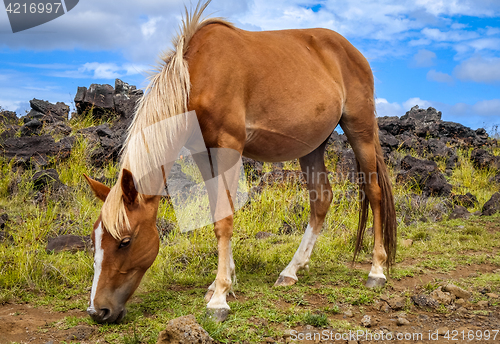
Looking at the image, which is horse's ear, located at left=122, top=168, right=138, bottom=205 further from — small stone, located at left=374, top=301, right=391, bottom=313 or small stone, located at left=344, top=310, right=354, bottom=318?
small stone, located at left=374, top=301, right=391, bottom=313

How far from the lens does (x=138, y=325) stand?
3.05m

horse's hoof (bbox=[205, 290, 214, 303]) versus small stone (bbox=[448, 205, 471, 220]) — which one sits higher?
small stone (bbox=[448, 205, 471, 220])

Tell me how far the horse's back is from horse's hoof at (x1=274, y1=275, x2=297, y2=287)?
1.23 m

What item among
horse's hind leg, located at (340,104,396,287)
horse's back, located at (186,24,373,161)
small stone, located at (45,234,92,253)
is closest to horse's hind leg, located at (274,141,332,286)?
horse's hind leg, located at (340,104,396,287)

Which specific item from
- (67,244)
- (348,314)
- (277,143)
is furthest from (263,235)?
(67,244)

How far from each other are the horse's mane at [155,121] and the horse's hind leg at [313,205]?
1953mm

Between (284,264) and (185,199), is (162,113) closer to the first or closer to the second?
(284,264)

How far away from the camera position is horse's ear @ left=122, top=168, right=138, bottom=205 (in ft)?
8.86

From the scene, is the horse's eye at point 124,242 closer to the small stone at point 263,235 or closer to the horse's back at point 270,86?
the horse's back at point 270,86

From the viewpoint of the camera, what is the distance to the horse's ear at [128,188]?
8.86 feet

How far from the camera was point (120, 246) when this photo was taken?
114 inches

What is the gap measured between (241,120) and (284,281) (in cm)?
181

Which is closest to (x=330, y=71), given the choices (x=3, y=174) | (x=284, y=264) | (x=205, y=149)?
(x=205, y=149)

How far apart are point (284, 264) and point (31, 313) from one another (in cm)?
265
